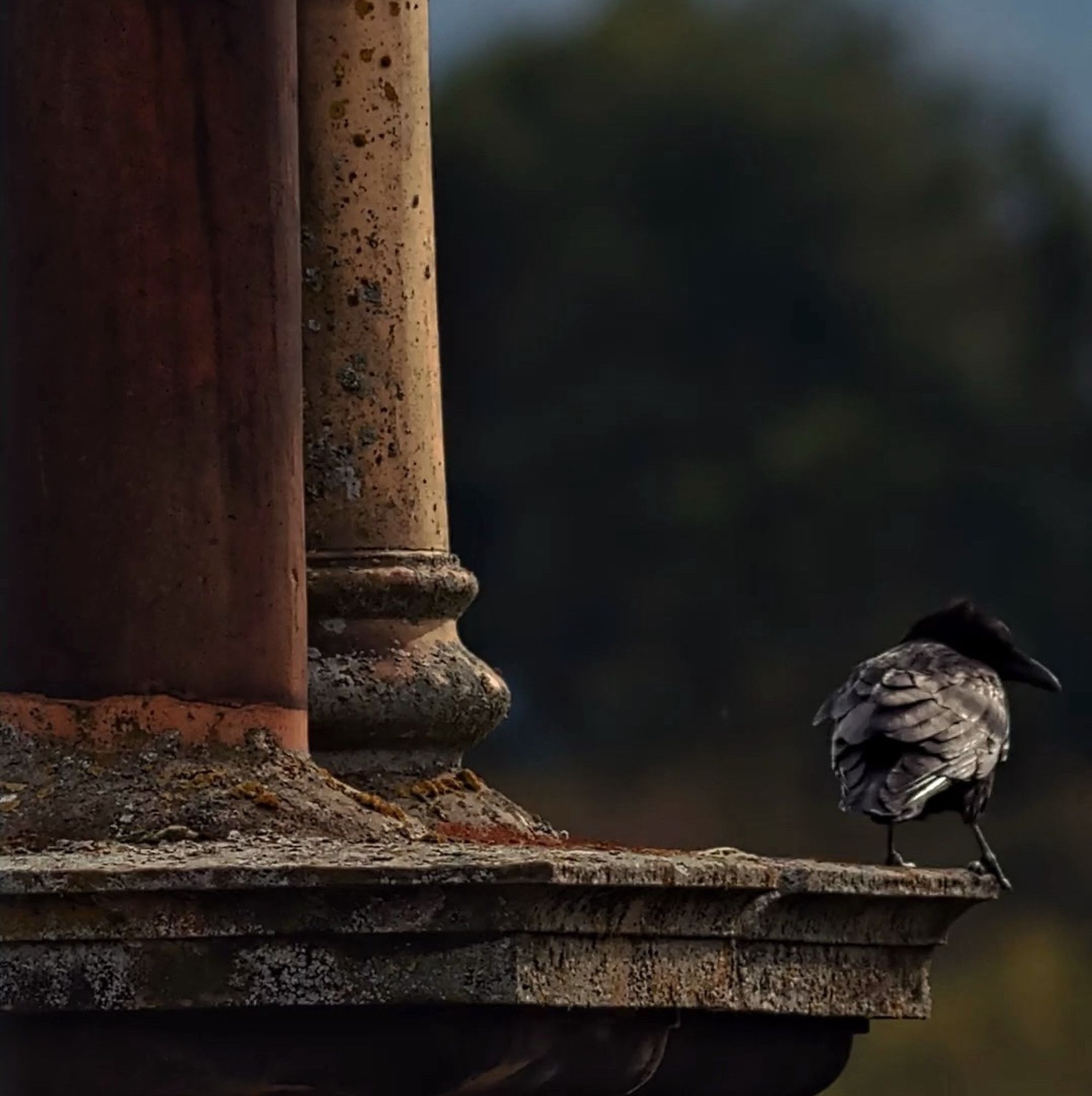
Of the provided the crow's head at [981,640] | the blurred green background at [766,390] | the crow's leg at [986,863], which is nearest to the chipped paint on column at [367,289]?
the crow's leg at [986,863]

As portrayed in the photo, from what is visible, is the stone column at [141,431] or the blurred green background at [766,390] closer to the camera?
the stone column at [141,431]

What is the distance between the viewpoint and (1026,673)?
856 centimetres

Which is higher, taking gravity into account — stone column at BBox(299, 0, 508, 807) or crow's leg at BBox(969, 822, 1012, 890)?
stone column at BBox(299, 0, 508, 807)

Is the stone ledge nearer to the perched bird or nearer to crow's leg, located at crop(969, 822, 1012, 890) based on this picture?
crow's leg, located at crop(969, 822, 1012, 890)

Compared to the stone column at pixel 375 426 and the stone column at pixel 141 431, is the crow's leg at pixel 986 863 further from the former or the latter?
the stone column at pixel 141 431

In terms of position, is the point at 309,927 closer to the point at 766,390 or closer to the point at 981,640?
the point at 981,640

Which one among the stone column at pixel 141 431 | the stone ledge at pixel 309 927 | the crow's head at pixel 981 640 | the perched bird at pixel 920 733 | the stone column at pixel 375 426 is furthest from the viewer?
the crow's head at pixel 981 640

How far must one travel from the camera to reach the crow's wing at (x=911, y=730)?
7.28 metres

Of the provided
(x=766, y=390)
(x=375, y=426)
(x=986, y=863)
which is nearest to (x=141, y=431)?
(x=375, y=426)

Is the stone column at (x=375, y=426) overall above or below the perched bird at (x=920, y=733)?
above

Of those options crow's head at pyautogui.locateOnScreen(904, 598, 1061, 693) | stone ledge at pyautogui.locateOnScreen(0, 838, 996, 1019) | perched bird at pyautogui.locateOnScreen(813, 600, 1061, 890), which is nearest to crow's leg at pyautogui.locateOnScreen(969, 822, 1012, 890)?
perched bird at pyautogui.locateOnScreen(813, 600, 1061, 890)

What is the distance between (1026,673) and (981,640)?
0.12 meters

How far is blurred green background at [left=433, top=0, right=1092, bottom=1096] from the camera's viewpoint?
21.9 m

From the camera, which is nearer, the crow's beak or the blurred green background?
the crow's beak
